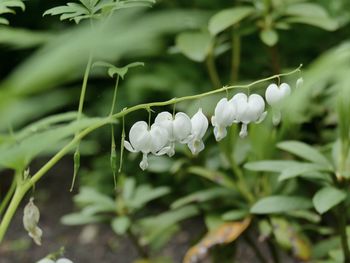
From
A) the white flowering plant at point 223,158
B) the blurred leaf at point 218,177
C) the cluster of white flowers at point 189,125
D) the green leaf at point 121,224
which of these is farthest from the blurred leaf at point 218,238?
the cluster of white flowers at point 189,125

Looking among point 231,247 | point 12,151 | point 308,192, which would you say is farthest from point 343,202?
point 12,151

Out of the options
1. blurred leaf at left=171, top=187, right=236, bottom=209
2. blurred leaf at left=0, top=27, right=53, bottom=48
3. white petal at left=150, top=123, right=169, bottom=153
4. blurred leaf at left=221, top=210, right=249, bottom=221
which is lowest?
blurred leaf at left=221, top=210, right=249, bottom=221

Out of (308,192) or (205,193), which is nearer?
(205,193)

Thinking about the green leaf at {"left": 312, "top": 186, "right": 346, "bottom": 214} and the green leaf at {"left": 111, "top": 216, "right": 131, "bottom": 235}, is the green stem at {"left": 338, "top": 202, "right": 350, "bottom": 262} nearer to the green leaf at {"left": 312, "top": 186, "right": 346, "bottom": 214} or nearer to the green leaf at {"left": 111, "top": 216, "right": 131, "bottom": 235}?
the green leaf at {"left": 312, "top": 186, "right": 346, "bottom": 214}

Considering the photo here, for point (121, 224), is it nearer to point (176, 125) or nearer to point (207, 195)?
point (207, 195)

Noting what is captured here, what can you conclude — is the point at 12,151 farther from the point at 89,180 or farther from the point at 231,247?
the point at 89,180

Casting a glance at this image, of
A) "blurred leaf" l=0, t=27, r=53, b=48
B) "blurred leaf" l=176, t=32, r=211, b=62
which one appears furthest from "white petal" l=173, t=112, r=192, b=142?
"blurred leaf" l=176, t=32, r=211, b=62
